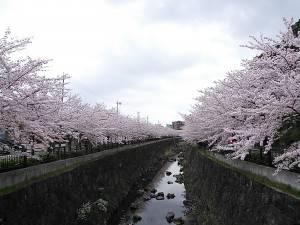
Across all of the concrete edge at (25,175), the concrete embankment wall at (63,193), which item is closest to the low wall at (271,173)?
the concrete embankment wall at (63,193)

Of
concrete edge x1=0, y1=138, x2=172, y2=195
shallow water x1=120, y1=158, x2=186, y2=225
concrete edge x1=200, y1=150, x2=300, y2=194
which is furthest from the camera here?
shallow water x1=120, y1=158, x2=186, y2=225

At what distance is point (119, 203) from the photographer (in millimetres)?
23891

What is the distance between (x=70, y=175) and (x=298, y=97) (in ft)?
38.0

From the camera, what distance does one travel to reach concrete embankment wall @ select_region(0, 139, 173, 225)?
11.6m

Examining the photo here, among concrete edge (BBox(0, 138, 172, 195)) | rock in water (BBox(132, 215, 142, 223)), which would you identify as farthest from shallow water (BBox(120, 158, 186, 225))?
concrete edge (BBox(0, 138, 172, 195))

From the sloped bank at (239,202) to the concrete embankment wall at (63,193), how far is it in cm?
531

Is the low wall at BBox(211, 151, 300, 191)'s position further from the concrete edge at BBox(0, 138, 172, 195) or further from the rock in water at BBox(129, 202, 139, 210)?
the concrete edge at BBox(0, 138, 172, 195)

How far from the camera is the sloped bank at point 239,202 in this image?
9.47 metres

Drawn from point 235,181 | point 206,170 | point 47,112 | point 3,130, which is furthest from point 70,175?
point 206,170

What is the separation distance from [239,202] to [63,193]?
24.0 feet

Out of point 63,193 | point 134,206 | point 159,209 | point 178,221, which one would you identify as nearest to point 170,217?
point 178,221

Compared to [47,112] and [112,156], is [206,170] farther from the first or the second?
[47,112]

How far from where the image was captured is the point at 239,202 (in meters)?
13.6

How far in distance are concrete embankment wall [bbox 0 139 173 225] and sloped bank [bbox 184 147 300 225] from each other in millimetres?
5314
